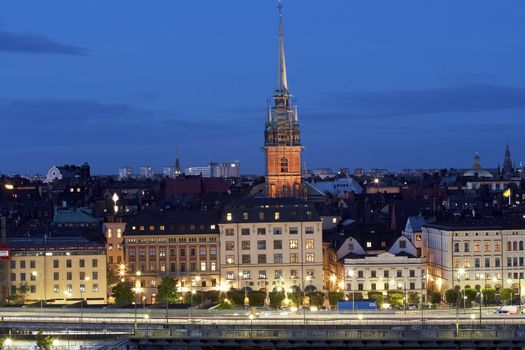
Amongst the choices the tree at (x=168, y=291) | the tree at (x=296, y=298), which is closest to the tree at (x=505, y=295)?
the tree at (x=296, y=298)

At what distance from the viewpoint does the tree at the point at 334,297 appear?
94.9 meters

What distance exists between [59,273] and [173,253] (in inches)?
366

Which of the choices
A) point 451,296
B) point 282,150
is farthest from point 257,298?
point 282,150

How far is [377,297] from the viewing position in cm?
9519

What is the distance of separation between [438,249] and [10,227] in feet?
123

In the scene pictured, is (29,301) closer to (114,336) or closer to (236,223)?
(236,223)

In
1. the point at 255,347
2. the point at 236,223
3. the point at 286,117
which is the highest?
the point at 286,117

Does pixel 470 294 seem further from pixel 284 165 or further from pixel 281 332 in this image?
pixel 284 165

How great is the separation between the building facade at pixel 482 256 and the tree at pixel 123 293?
22.1 metres

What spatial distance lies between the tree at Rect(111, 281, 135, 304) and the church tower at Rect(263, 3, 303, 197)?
5576 cm

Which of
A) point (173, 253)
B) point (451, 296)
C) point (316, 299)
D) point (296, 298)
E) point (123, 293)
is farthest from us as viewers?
point (173, 253)

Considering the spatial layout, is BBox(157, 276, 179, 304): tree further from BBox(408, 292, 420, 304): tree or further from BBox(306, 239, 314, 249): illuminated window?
BBox(408, 292, 420, 304): tree

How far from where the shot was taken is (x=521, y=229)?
10156cm

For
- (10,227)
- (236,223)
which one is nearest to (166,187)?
(10,227)
